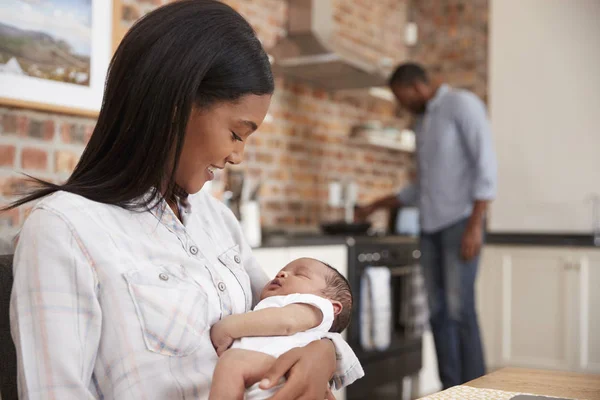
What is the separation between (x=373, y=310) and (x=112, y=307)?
2784 mm

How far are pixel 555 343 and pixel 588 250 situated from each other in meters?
0.68

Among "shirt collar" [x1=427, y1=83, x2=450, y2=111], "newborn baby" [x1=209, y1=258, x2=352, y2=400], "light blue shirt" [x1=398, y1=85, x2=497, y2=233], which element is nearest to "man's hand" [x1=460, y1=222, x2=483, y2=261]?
"light blue shirt" [x1=398, y1=85, x2=497, y2=233]

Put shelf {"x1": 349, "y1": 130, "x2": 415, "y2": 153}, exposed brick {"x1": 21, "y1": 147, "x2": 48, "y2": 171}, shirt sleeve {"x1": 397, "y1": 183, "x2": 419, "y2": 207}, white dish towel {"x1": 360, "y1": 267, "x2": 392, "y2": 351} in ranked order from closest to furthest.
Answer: exposed brick {"x1": 21, "y1": 147, "x2": 48, "y2": 171}
white dish towel {"x1": 360, "y1": 267, "x2": 392, "y2": 351}
shirt sleeve {"x1": 397, "y1": 183, "x2": 419, "y2": 207}
shelf {"x1": 349, "y1": 130, "x2": 415, "y2": 153}

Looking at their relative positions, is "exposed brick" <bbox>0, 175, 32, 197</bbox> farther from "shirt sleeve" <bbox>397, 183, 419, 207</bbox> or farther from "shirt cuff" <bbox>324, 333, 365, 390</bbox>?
"shirt sleeve" <bbox>397, 183, 419, 207</bbox>

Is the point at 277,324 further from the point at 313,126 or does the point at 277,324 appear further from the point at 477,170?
the point at 313,126

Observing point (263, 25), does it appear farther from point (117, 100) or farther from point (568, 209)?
point (117, 100)

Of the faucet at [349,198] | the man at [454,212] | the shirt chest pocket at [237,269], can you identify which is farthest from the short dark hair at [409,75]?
the shirt chest pocket at [237,269]

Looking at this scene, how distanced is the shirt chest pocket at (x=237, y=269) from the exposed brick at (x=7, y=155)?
4.58 feet

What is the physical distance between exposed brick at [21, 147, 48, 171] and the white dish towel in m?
1.83

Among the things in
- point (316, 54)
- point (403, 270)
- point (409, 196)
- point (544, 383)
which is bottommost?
point (403, 270)

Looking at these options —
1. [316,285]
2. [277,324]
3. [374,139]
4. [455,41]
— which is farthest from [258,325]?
[455,41]

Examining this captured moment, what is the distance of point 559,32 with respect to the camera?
17.4 feet

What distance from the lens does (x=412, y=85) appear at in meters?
3.88

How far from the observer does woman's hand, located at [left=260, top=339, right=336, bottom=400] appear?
1.02 m
